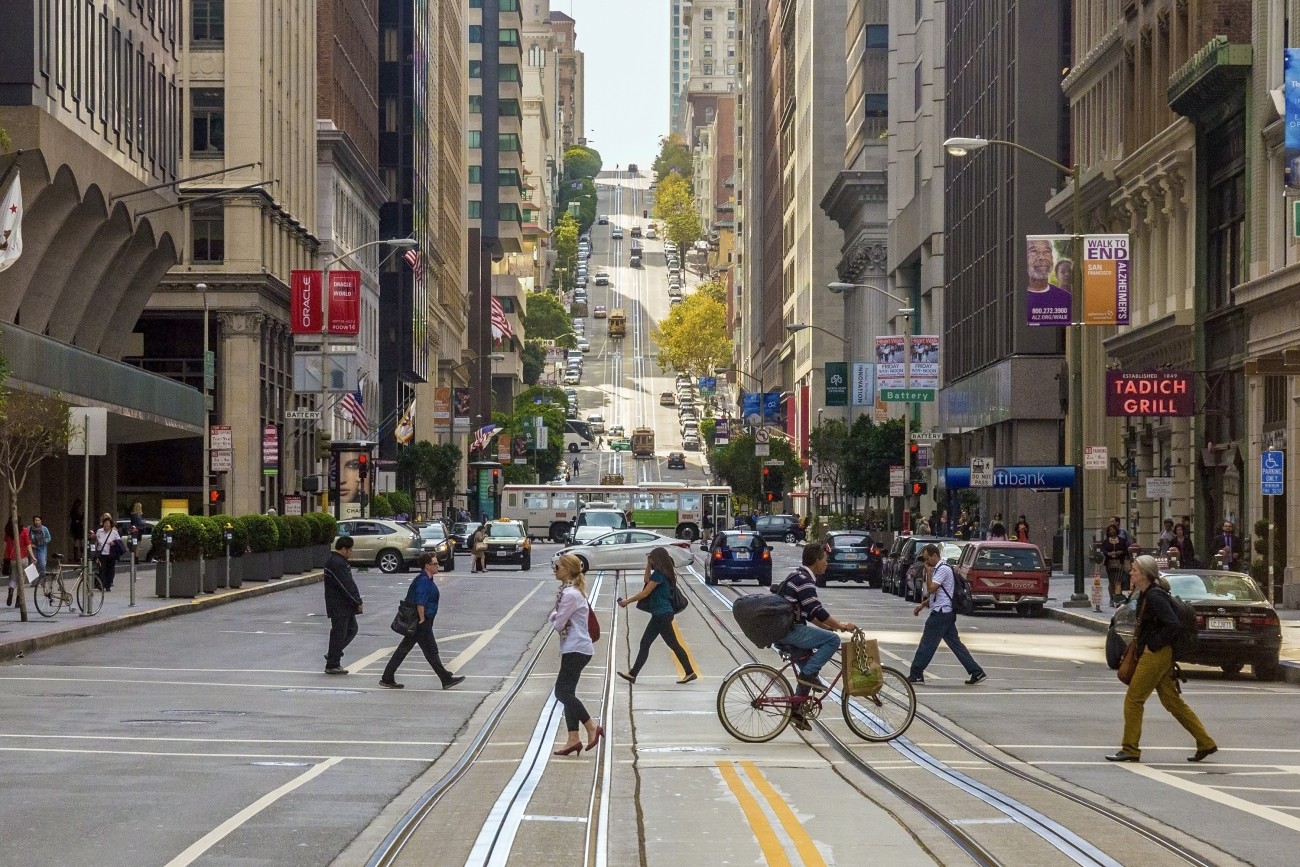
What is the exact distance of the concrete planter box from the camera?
138ft

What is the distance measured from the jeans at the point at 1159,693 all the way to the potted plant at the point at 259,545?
113 ft

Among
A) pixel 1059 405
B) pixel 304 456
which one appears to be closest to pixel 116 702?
pixel 1059 405

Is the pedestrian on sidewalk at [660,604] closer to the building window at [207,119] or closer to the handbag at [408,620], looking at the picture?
the handbag at [408,620]

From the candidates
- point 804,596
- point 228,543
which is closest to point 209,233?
point 228,543

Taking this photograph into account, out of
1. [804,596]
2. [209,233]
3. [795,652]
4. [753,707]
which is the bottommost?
[753,707]

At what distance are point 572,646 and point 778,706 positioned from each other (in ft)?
6.44

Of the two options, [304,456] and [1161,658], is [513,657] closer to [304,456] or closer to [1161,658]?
[1161,658]

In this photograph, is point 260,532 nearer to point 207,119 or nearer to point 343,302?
point 343,302

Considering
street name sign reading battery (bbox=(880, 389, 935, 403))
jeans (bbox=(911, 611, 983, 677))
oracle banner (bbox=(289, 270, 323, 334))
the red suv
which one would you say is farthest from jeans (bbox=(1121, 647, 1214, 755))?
oracle banner (bbox=(289, 270, 323, 334))

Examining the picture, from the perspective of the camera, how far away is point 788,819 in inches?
516

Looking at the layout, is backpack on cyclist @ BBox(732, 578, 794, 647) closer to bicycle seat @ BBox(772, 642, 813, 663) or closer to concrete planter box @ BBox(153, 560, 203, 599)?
bicycle seat @ BBox(772, 642, 813, 663)

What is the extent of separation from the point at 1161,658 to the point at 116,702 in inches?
424

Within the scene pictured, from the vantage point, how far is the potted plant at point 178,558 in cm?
4175

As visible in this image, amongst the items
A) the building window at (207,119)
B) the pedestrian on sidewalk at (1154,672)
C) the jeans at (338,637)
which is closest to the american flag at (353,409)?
the building window at (207,119)
